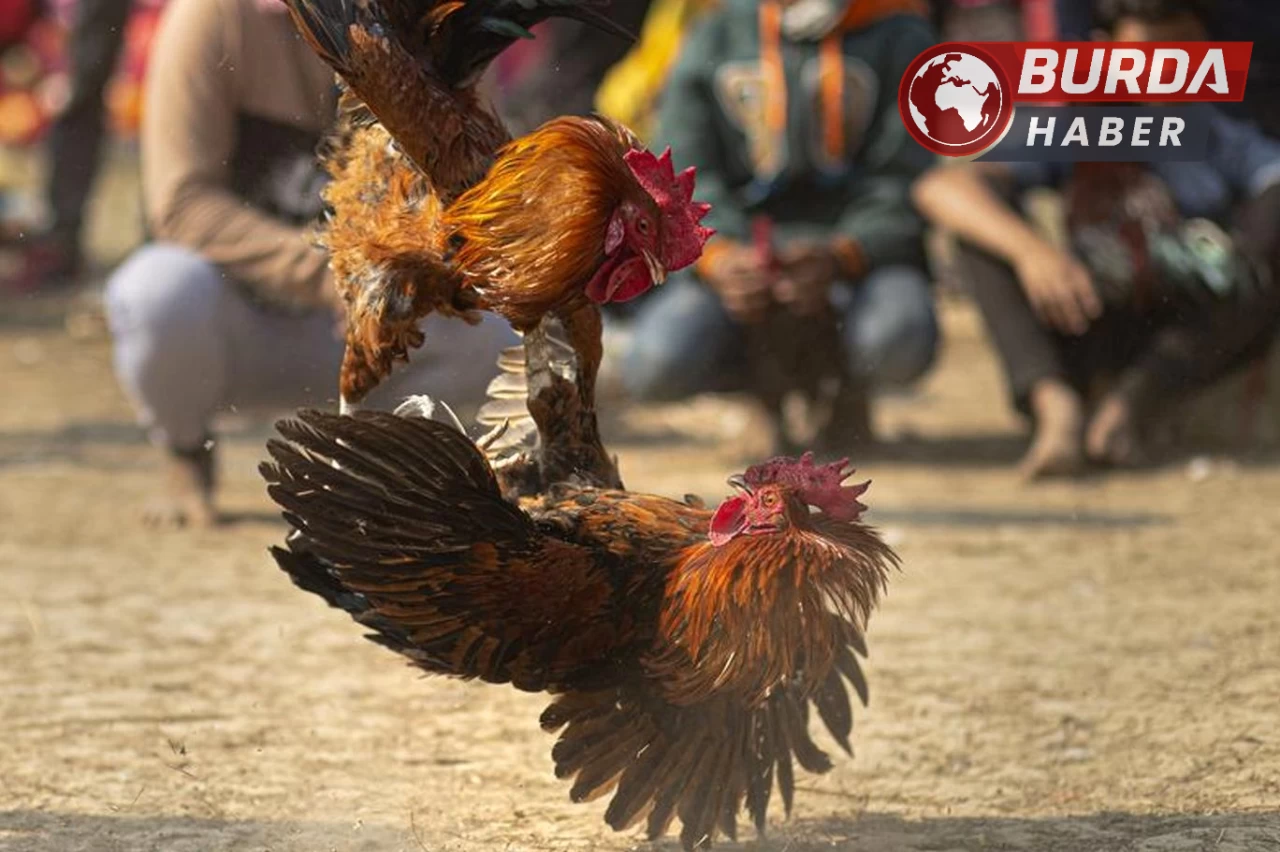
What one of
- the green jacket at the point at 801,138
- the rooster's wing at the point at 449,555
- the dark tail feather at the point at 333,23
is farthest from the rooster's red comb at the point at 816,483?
the green jacket at the point at 801,138

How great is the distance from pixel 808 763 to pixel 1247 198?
3770mm

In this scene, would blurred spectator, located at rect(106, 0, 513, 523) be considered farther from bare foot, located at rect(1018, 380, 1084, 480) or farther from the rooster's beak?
bare foot, located at rect(1018, 380, 1084, 480)

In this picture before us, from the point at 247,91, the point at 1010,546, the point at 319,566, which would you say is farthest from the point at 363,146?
the point at 1010,546

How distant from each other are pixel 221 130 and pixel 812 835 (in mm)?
2444

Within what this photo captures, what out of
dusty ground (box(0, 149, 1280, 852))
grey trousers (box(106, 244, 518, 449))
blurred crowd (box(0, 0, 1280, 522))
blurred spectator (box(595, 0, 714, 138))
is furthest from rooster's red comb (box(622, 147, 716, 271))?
blurred spectator (box(595, 0, 714, 138))

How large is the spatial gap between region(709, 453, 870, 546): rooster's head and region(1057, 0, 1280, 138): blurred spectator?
3438 mm

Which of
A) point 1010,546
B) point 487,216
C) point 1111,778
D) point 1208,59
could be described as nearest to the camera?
point 487,216

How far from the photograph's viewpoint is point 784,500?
9.04ft

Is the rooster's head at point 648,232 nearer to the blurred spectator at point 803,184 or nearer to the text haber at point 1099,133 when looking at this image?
the text haber at point 1099,133

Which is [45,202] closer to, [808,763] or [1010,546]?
[1010,546]

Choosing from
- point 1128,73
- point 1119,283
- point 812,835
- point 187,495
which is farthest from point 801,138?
point 812,835

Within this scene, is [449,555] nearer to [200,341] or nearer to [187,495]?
[200,341]

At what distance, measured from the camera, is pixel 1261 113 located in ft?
20.4

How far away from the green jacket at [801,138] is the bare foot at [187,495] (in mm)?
1785
